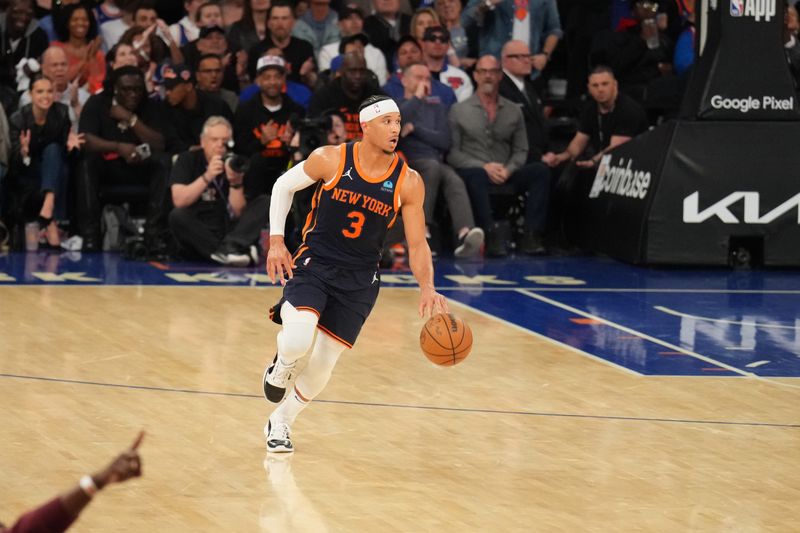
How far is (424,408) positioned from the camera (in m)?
9.50

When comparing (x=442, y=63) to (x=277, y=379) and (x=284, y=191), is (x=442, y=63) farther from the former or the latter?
(x=277, y=379)

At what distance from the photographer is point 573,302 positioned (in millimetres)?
13531

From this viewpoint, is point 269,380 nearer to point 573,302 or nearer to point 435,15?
point 573,302

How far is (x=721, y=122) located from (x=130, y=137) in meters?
6.06

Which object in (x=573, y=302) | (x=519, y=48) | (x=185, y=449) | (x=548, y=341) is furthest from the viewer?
(x=519, y=48)

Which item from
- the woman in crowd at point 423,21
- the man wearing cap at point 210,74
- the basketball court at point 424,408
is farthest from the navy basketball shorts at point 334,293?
the woman in crowd at point 423,21

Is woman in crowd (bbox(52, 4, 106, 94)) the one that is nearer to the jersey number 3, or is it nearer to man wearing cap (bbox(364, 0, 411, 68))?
man wearing cap (bbox(364, 0, 411, 68))

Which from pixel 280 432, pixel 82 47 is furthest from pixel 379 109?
pixel 82 47

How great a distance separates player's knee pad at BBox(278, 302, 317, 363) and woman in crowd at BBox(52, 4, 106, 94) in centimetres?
931

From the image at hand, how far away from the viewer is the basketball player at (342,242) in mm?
8266

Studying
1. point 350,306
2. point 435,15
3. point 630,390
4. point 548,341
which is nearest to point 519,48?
point 435,15

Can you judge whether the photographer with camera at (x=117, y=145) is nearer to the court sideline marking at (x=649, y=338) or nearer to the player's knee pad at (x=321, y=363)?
the court sideline marking at (x=649, y=338)

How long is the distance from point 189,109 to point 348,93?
177cm

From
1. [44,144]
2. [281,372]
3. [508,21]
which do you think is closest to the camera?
[281,372]
